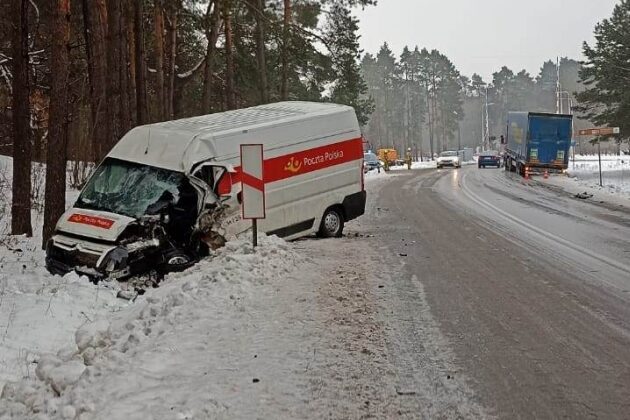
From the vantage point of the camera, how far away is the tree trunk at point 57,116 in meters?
11.2

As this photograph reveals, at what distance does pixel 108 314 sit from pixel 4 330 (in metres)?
1.11

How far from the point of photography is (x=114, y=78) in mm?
15062

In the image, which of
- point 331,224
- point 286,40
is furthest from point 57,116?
point 286,40

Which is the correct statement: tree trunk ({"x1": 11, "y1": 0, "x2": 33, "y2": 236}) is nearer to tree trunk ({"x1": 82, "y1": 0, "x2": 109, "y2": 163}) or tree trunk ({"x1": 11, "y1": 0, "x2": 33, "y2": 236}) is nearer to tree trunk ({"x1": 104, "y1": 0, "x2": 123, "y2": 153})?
tree trunk ({"x1": 82, "y1": 0, "x2": 109, "y2": 163})

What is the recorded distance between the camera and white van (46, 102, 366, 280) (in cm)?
876

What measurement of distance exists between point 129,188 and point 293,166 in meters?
3.20

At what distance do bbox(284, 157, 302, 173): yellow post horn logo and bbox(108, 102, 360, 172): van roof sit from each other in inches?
15.1

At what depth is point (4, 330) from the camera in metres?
6.30

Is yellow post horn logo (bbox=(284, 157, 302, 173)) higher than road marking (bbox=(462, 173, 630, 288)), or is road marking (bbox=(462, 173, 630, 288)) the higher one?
yellow post horn logo (bbox=(284, 157, 302, 173))

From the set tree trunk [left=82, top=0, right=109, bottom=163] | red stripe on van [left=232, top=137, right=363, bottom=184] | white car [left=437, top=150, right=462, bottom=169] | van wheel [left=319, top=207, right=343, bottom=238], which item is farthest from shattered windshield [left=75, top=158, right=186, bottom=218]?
white car [left=437, top=150, right=462, bottom=169]

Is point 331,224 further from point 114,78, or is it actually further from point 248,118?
point 114,78

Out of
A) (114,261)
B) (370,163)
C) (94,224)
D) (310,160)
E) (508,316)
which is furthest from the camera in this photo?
(370,163)

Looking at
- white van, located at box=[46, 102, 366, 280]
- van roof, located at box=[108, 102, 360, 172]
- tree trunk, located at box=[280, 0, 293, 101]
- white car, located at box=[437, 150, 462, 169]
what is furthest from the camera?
white car, located at box=[437, 150, 462, 169]

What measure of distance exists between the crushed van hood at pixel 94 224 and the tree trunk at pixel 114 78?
5.73m
